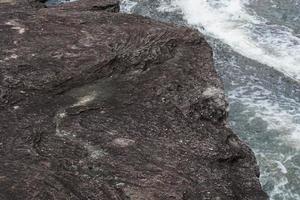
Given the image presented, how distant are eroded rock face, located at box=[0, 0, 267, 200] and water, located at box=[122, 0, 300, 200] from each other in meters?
1.79

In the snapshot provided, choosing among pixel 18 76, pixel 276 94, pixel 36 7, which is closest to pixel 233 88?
pixel 276 94

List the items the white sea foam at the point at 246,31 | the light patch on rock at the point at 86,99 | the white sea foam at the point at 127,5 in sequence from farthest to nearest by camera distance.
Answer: the white sea foam at the point at 127,5 → the white sea foam at the point at 246,31 → the light patch on rock at the point at 86,99

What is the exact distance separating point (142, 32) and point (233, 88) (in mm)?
2872

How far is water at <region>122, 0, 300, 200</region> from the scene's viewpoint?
813cm

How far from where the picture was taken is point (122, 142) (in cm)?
575

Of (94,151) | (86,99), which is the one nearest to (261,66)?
(86,99)

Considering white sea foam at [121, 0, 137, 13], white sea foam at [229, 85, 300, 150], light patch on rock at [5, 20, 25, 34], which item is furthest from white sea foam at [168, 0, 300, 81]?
light patch on rock at [5, 20, 25, 34]

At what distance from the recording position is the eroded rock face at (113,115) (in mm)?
5250

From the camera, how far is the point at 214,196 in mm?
5199

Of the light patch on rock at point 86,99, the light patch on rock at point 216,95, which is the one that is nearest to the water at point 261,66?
the light patch on rock at point 216,95

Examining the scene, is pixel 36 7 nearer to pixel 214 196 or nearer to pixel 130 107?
pixel 130 107

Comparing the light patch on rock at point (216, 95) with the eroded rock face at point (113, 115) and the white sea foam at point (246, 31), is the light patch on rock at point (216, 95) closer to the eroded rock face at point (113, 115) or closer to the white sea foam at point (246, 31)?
the eroded rock face at point (113, 115)

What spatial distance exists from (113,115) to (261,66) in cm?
509

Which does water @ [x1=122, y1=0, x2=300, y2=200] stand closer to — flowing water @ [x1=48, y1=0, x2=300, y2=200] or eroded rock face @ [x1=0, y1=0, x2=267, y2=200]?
flowing water @ [x1=48, y1=0, x2=300, y2=200]
